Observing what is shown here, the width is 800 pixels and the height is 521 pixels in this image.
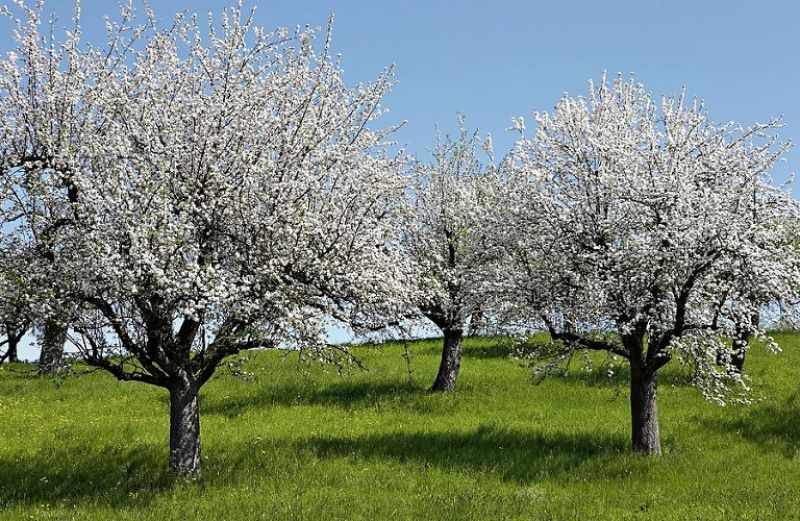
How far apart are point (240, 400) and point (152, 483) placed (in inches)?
452

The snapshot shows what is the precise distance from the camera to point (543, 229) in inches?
754

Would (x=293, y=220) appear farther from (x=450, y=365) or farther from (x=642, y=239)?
(x=450, y=365)

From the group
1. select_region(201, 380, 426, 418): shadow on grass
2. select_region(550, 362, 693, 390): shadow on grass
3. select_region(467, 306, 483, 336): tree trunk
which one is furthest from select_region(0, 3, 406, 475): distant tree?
select_region(550, 362, 693, 390): shadow on grass

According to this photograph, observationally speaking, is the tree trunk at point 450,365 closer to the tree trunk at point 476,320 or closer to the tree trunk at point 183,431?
the tree trunk at point 476,320

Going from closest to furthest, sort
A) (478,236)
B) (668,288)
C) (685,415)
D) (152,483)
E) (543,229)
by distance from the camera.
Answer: (152,483) → (668,288) → (543,229) → (685,415) → (478,236)

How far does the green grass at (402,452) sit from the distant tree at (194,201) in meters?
2.55

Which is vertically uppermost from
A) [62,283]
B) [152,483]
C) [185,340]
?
[62,283]

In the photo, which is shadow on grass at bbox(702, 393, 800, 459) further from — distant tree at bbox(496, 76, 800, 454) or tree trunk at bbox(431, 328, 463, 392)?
tree trunk at bbox(431, 328, 463, 392)

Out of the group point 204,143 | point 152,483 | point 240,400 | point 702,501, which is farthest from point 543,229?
point 240,400

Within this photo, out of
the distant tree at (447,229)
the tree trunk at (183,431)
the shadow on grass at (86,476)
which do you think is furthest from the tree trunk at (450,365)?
the tree trunk at (183,431)

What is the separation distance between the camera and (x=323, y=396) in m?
28.1

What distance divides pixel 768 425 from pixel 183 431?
57.4ft

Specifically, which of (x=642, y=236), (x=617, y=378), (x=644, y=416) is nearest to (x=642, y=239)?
(x=642, y=236)

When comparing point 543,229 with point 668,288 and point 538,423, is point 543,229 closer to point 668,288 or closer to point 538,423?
point 668,288
